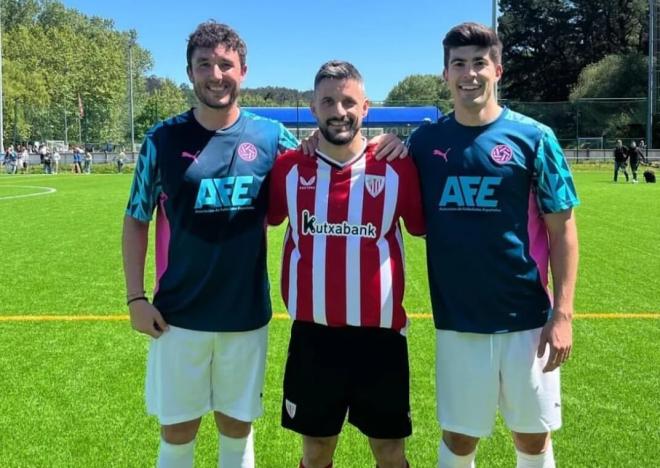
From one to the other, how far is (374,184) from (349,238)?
0.81 ft

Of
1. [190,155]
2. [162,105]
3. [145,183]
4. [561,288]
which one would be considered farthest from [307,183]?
[162,105]

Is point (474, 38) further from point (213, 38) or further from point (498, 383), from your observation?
point (498, 383)

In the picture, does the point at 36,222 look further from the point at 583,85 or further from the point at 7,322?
the point at 583,85

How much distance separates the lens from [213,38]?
8.78 ft

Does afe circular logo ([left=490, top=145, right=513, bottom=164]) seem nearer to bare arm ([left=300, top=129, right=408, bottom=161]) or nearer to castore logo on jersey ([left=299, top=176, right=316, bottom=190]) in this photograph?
bare arm ([left=300, top=129, right=408, bottom=161])

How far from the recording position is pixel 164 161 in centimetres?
275

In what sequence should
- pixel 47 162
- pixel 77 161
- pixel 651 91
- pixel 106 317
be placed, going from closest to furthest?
pixel 106 317 < pixel 47 162 < pixel 77 161 < pixel 651 91

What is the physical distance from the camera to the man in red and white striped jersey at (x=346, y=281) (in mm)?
2652

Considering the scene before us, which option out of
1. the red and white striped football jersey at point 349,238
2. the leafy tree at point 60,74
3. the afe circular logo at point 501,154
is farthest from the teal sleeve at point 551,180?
the leafy tree at point 60,74

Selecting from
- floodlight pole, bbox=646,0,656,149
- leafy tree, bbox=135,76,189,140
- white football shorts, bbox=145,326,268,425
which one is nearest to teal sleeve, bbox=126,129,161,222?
white football shorts, bbox=145,326,268,425

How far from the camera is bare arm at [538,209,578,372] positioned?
255 centimetres

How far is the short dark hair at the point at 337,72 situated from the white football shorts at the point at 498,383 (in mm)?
1129

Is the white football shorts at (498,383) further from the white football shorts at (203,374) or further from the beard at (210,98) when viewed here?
the beard at (210,98)

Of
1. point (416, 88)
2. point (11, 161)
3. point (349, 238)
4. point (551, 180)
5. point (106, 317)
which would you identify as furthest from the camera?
point (416, 88)
